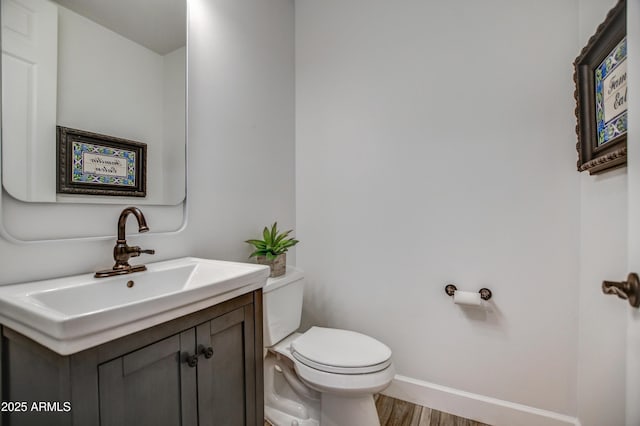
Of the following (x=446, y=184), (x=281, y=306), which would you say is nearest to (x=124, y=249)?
(x=281, y=306)

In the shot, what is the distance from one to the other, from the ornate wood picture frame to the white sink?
1.30 m

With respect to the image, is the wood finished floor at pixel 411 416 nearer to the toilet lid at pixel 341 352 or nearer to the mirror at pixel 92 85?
the toilet lid at pixel 341 352

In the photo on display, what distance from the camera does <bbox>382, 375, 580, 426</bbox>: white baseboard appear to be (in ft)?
4.61

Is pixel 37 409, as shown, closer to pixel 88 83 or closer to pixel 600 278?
pixel 88 83

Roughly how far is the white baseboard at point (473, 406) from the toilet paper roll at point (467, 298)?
53 centimetres

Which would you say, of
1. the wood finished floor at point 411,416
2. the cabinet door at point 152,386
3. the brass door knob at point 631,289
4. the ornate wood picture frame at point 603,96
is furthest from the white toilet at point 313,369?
the ornate wood picture frame at point 603,96

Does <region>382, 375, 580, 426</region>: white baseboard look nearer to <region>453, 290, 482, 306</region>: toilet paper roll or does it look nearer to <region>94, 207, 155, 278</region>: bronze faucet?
<region>453, 290, 482, 306</region>: toilet paper roll

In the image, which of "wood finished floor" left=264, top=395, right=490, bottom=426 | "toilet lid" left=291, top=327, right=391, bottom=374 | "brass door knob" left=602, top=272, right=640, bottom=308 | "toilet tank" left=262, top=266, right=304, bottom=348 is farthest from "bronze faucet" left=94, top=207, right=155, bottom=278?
"brass door knob" left=602, top=272, right=640, bottom=308

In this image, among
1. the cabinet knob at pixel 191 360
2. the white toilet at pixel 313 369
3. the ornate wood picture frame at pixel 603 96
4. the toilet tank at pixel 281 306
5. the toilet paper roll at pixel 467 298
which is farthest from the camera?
the toilet paper roll at pixel 467 298

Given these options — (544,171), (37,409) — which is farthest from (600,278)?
(37,409)

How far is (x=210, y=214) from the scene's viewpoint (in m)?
1.42

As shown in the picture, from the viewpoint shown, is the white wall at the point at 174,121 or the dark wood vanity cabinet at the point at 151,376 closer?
the dark wood vanity cabinet at the point at 151,376

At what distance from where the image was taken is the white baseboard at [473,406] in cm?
141

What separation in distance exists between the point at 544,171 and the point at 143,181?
6.00 feet
